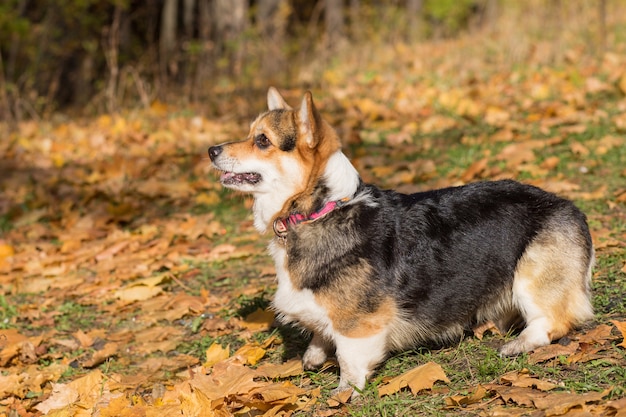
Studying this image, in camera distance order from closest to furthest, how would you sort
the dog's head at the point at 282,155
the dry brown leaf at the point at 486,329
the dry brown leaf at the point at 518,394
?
the dry brown leaf at the point at 518,394
the dog's head at the point at 282,155
the dry brown leaf at the point at 486,329

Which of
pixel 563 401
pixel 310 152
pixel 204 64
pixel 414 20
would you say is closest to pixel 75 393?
pixel 310 152

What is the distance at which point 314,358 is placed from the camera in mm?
3771

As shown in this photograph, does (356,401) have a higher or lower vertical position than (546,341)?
lower

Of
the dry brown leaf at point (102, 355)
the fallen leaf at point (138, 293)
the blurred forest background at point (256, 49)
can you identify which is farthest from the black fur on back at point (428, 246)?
the blurred forest background at point (256, 49)

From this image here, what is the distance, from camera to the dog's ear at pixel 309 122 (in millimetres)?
3500

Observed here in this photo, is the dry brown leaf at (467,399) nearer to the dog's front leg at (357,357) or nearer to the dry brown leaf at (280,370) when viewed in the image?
the dog's front leg at (357,357)

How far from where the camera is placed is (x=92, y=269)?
19.6 ft

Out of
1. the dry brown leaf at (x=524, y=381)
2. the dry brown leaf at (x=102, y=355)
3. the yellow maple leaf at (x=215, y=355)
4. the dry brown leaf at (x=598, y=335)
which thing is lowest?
the dry brown leaf at (x=102, y=355)

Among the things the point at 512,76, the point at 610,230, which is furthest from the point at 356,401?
the point at 512,76

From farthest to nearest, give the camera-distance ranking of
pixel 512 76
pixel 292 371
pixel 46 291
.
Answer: pixel 512 76 → pixel 46 291 → pixel 292 371

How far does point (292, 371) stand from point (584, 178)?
149 inches

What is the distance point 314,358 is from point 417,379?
0.70 m

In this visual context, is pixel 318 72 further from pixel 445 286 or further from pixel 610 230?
pixel 445 286

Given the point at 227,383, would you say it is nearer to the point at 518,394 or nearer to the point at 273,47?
the point at 518,394
